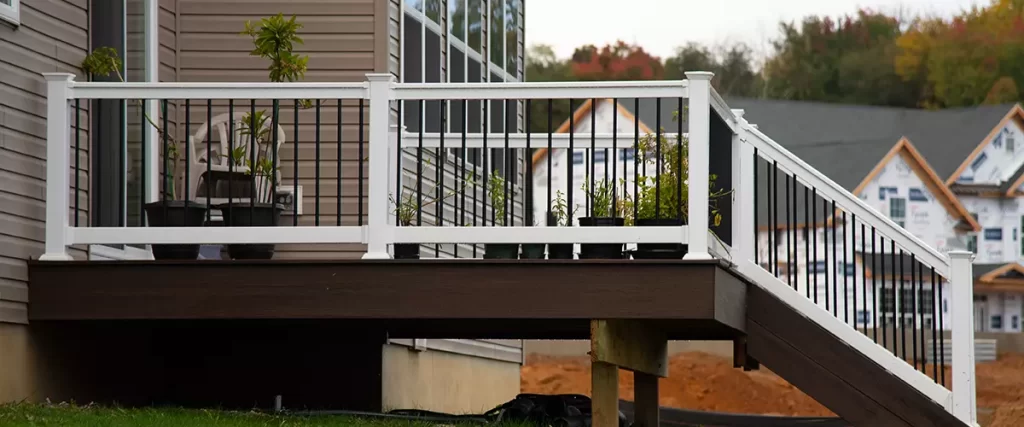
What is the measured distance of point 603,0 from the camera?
5359 centimetres

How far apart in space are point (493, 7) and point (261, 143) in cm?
481

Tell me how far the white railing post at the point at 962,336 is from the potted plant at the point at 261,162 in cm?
374

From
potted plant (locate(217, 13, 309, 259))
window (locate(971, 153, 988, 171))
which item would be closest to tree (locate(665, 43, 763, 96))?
window (locate(971, 153, 988, 171))

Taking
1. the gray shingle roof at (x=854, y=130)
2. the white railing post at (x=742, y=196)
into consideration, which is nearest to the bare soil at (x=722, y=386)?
the gray shingle roof at (x=854, y=130)

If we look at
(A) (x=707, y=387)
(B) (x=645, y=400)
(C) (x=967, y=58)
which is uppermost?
(C) (x=967, y=58)

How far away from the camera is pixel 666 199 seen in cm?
709

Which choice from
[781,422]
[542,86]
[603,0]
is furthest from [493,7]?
[603,0]

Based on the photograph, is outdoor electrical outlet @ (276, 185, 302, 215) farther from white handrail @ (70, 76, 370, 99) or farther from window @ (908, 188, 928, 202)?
window @ (908, 188, 928, 202)

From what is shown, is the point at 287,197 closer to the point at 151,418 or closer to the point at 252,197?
the point at 252,197

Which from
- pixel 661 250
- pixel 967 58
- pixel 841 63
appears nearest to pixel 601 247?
pixel 661 250

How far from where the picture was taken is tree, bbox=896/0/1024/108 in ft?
178

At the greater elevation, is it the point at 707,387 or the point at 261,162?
the point at 261,162

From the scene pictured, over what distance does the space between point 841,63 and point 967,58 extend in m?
5.16

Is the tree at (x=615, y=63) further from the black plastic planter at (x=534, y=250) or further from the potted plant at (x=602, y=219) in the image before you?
the black plastic planter at (x=534, y=250)
